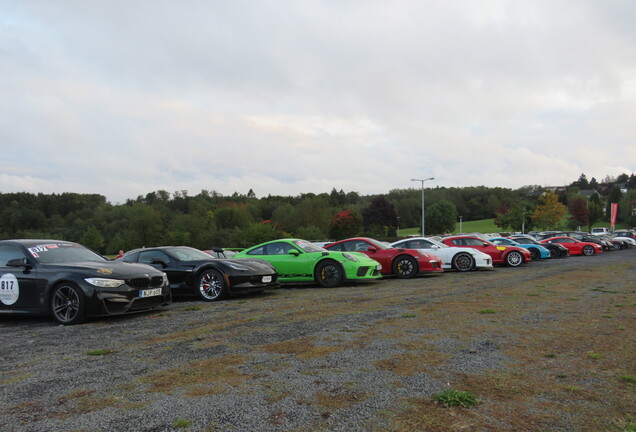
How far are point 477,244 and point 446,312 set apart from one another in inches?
483

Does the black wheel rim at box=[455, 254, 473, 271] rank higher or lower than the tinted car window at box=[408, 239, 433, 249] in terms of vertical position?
lower

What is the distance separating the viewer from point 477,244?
62.3ft

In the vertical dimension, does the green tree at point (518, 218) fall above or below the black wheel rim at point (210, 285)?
above

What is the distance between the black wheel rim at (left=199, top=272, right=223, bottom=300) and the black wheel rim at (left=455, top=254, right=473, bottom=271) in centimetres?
1023

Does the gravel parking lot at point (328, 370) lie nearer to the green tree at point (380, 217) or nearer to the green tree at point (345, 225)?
the green tree at point (345, 225)

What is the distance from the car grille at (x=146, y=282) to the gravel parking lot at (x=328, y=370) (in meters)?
0.55

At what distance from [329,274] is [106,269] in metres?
6.29

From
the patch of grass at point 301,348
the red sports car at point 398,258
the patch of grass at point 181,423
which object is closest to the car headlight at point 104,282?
the patch of grass at point 301,348

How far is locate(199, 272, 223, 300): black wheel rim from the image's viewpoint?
400 inches

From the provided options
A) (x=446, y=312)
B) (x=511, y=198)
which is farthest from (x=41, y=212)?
(x=511, y=198)

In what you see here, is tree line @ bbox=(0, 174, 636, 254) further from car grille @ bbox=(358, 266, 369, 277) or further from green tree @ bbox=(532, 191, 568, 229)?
car grille @ bbox=(358, 266, 369, 277)

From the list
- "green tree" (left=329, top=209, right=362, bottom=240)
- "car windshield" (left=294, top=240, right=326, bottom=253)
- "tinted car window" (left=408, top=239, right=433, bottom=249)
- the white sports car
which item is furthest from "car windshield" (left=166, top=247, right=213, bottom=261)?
"green tree" (left=329, top=209, right=362, bottom=240)

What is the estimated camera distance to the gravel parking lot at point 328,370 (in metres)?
3.20

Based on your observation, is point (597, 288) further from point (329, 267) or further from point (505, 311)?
point (329, 267)
